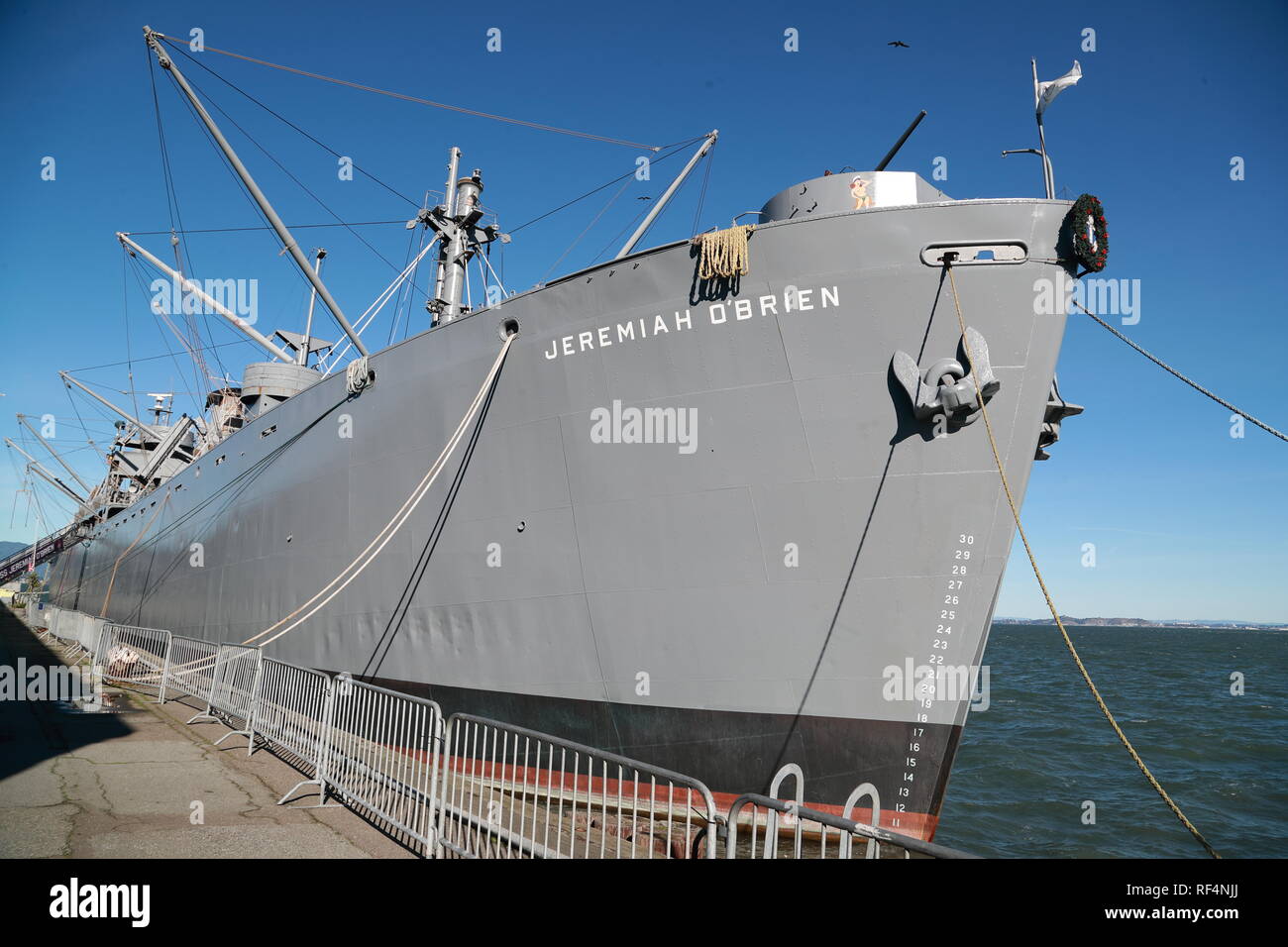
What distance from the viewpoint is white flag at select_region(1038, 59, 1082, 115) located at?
6.94 meters

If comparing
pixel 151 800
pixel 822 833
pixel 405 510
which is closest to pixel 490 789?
pixel 822 833

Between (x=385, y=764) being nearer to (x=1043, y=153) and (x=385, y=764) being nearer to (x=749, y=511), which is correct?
(x=749, y=511)

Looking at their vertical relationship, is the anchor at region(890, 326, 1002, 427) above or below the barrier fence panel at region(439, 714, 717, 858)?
above

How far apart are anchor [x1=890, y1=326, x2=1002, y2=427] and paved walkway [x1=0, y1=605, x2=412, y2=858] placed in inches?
240

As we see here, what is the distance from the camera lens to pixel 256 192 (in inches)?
422

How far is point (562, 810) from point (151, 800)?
159 inches

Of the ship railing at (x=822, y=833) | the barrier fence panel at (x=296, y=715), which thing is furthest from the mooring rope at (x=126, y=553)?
the ship railing at (x=822, y=833)

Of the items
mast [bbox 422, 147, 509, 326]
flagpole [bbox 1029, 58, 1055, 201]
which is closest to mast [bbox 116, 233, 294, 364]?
mast [bbox 422, 147, 509, 326]

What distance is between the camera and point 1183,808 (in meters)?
11.5

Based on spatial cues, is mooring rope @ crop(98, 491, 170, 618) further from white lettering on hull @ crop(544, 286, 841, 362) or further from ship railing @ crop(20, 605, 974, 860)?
white lettering on hull @ crop(544, 286, 841, 362)

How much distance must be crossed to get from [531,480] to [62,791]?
5.41m

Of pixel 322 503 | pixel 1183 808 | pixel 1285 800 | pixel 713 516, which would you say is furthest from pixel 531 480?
pixel 1285 800

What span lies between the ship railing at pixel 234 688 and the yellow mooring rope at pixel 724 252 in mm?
7355
